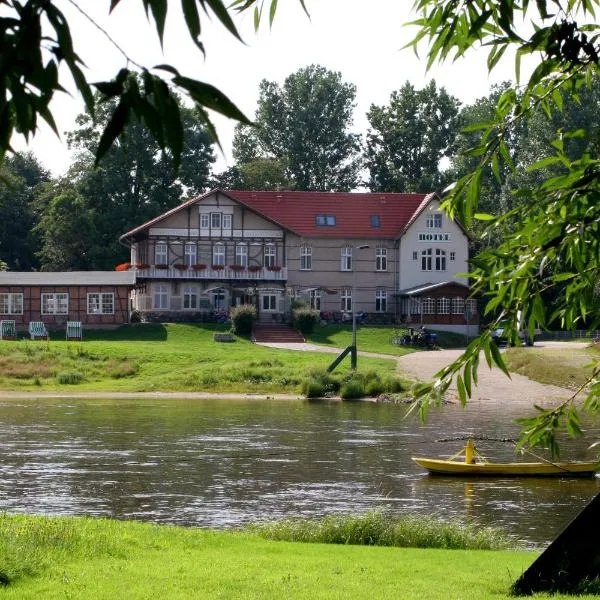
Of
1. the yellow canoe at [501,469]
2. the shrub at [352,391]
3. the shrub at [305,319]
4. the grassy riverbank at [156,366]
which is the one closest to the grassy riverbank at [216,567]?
the yellow canoe at [501,469]

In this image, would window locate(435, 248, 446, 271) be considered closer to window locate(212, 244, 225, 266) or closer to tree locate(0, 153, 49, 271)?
window locate(212, 244, 225, 266)

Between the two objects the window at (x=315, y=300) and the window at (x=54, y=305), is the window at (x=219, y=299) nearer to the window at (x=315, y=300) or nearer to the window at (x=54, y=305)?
the window at (x=315, y=300)

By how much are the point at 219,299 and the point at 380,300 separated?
10.9 metres

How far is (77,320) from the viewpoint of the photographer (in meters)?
70.1

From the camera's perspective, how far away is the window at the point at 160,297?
236ft

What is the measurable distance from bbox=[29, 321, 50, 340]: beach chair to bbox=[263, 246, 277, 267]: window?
15469mm

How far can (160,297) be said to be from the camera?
72.1 meters

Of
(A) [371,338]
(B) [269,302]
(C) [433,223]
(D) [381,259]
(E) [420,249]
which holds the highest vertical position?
(C) [433,223]

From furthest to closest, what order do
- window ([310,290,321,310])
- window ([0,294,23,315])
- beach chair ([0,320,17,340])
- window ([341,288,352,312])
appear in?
window ([341,288,352,312]) → window ([310,290,321,310]) → window ([0,294,23,315]) → beach chair ([0,320,17,340])

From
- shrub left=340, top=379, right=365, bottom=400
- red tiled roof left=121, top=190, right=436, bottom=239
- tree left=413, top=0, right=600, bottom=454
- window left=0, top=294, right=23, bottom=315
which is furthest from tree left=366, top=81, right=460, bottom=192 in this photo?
tree left=413, top=0, right=600, bottom=454

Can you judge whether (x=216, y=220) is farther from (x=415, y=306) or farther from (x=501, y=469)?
(x=501, y=469)

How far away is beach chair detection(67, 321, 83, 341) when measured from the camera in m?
64.9

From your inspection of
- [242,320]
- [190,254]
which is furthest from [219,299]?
[242,320]

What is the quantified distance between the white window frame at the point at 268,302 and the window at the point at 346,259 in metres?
5.44
